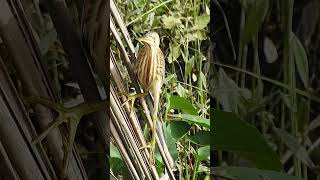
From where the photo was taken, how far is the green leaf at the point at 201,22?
721 mm

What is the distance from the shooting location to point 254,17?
0.67m

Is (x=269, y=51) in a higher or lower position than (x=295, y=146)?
higher

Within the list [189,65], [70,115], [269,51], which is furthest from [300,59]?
[70,115]

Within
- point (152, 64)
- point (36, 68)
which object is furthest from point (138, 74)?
point (36, 68)

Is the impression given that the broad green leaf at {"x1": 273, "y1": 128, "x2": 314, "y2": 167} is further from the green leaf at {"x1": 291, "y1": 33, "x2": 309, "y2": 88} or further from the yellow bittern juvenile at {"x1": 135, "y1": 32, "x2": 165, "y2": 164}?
the yellow bittern juvenile at {"x1": 135, "y1": 32, "x2": 165, "y2": 164}

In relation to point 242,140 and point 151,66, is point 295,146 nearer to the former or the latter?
point 242,140

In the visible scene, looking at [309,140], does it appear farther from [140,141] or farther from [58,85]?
[58,85]

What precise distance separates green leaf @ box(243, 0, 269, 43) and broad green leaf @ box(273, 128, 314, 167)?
0.12m

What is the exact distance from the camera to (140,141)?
0.77 meters

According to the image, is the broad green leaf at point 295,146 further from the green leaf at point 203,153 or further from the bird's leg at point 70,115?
the bird's leg at point 70,115

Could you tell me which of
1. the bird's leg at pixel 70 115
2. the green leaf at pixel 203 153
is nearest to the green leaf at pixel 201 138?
the green leaf at pixel 203 153

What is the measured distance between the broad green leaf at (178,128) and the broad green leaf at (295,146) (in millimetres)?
128

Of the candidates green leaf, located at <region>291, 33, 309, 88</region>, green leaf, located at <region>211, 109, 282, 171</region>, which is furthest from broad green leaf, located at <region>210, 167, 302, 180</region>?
green leaf, located at <region>291, 33, 309, 88</region>

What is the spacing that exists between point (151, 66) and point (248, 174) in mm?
185
